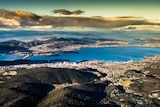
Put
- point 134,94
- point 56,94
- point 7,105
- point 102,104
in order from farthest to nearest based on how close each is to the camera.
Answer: point 134,94 → point 56,94 → point 102,104 → point 7,105

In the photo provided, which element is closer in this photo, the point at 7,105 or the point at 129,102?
the point at 7,105

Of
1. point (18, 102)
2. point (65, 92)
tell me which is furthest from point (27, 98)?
point (65, 92)

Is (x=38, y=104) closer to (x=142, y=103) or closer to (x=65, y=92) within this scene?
(x=65, y=92)

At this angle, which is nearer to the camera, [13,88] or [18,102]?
[18,102]

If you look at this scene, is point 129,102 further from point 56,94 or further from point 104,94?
point 56,94

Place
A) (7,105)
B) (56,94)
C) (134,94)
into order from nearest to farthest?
(7,105) → (56,94) → (134,94)

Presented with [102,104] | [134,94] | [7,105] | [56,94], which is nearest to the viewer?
[7,105]

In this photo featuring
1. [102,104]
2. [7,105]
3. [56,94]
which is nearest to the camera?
[7,105]

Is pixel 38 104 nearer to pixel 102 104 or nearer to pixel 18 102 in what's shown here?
pixel 18 102

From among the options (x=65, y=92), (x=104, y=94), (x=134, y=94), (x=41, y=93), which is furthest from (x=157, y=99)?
(x=41, y=93)
